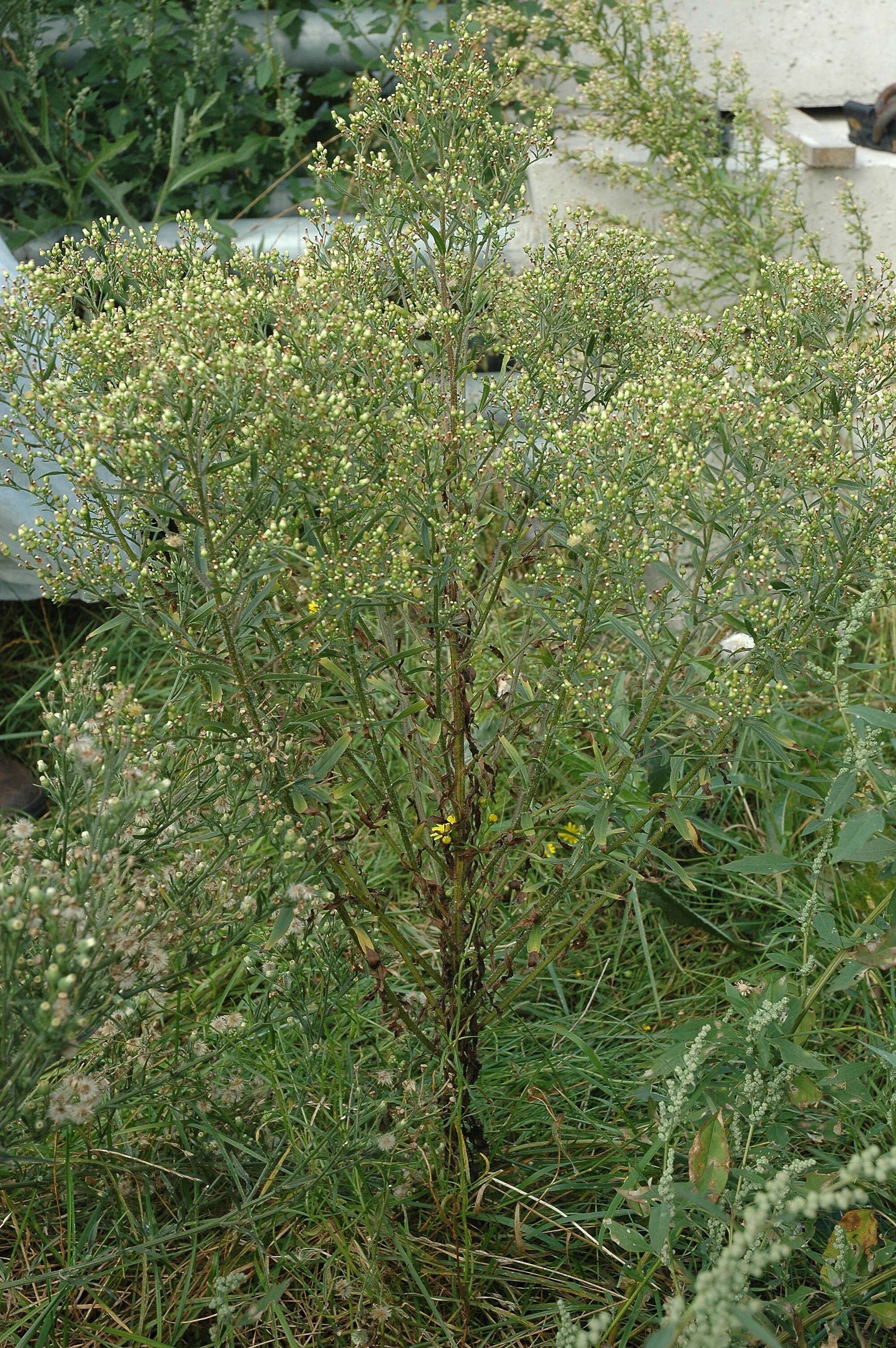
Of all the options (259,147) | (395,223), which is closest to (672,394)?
(395,223)

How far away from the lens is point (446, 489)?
1997 millimetres

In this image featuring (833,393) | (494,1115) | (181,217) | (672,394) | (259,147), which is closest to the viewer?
(672,394)

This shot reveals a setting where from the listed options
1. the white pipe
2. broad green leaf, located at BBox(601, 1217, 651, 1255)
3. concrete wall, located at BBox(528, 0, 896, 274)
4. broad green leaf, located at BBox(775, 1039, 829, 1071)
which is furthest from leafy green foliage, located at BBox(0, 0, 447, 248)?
broad green leaf, located at BBox(601, 1217, 651, 1255)

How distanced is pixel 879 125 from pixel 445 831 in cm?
400

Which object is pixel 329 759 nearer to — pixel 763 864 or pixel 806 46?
pixel 763 864

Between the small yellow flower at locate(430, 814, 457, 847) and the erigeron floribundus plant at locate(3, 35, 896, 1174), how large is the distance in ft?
0.05

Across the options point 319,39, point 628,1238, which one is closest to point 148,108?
point 319,39

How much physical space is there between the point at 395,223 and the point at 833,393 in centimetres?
79

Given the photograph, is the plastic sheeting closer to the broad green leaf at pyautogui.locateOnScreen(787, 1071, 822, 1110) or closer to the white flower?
the white flower

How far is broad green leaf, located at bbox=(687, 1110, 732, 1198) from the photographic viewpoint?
5.90 feet

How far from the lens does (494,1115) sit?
7.90 feet

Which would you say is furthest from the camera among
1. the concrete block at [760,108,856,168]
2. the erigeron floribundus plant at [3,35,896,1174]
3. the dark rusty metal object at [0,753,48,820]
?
the concrete block at [760,108,856,168]

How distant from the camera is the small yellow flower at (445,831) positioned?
211 centimetres

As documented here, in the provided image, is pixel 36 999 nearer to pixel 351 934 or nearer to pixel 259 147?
pixel 351 934
